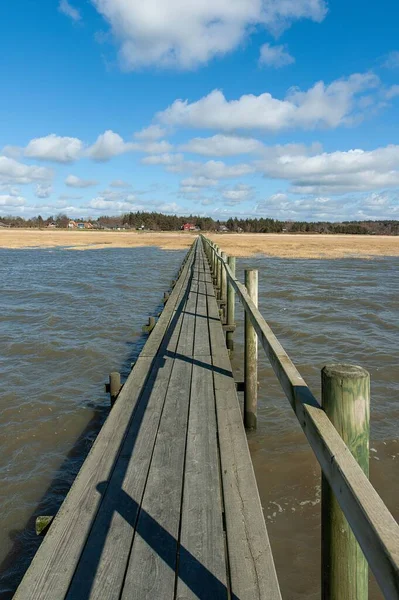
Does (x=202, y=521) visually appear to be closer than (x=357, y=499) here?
No

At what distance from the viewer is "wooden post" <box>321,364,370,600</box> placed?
5.03ft

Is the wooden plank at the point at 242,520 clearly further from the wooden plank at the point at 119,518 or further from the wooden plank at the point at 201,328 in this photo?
the wooden plank at the point at 201,328

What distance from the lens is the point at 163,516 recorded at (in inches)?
101

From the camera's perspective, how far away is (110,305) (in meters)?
14.0

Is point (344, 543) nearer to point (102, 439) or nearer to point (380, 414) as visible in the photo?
point (102, 439)

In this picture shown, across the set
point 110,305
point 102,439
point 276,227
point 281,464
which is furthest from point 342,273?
point 276,227

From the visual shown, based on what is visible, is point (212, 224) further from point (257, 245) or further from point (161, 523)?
point (161, 523)

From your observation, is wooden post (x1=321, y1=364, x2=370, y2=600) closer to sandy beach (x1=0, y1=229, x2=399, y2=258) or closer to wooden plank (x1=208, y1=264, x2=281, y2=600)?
wooden plank (x1=208, y1=264, x2=281, y2=600)

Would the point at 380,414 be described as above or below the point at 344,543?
below

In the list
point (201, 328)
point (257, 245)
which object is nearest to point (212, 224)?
point (257, 245)

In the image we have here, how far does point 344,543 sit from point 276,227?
554ft

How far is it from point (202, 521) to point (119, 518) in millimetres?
504

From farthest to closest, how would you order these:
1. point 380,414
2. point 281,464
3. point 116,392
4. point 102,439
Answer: point 380,414 < point 116,392 < point 281,464 < point 102,439

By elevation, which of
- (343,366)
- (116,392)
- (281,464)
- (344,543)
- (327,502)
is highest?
(343,366)
